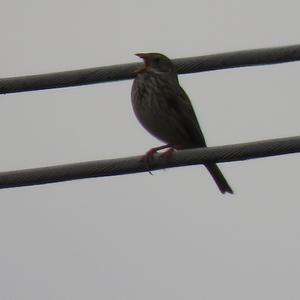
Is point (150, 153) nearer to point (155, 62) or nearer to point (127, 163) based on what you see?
point (127, 163)

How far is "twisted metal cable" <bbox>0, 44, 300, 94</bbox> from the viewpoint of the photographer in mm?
6281

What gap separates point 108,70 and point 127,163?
809 mm

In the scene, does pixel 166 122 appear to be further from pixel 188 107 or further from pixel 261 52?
pixel 261 52

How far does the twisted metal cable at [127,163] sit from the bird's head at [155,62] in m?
1.96

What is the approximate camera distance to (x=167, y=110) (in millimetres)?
7738

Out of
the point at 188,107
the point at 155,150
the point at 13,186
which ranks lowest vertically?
the point at 13,186

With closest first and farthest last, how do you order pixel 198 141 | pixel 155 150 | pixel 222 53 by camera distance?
1. pixel 222 53
2. pixel 155 150
3. pixel 198 141

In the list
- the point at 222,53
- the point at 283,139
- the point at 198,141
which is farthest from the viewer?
the point at 198,141

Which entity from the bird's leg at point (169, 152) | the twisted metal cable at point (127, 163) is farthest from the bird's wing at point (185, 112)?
the twisted metal cable at point (127, 163)

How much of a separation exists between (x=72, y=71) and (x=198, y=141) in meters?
1.60

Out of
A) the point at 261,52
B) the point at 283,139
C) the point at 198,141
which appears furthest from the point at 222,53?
the point at 198,141

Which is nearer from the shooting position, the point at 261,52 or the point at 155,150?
the point at 261,52

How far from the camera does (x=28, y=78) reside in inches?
248

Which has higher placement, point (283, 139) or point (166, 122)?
point (166, 122)
